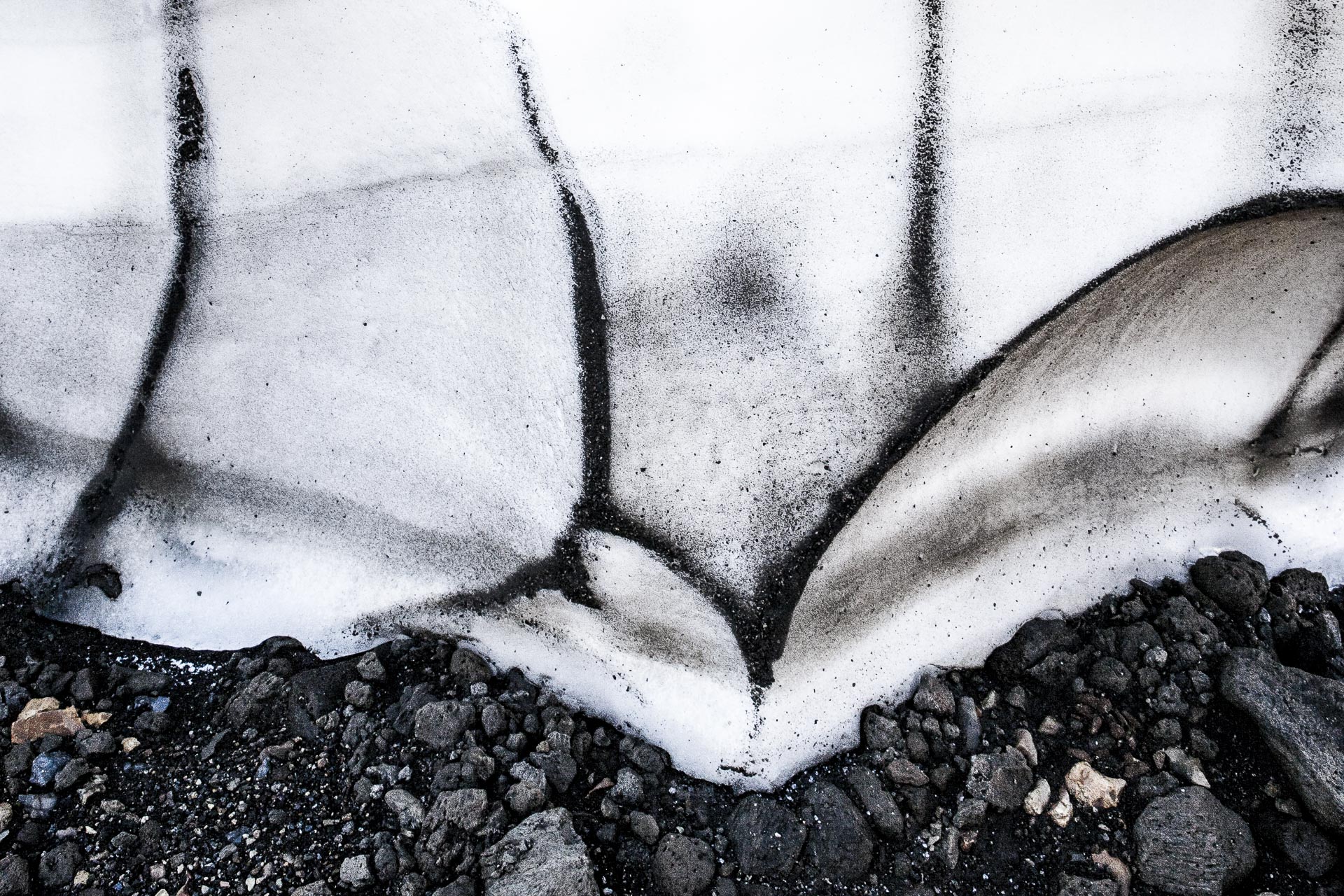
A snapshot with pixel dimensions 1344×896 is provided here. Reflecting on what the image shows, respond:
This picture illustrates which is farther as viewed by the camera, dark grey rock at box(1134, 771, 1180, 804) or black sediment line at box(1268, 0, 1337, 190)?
black sediment line at box(1268, 0, 1337, 190)

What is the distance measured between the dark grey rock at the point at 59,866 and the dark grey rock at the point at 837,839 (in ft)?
4.74

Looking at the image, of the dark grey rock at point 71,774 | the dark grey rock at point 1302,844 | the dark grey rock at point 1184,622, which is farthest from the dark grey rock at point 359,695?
the dark grey rock at point 1302,844

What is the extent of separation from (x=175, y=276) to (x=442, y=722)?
4.25ft

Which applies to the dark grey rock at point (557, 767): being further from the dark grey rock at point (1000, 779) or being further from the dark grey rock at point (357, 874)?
the dark grey rock at point (1000, 779)

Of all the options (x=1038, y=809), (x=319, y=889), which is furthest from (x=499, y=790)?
(x=1038, y=809)

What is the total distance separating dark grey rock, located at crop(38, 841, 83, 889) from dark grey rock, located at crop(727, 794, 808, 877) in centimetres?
129

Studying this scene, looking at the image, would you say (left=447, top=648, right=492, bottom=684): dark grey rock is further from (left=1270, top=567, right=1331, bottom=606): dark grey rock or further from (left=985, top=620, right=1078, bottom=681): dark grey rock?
(left=1270, top=567, right=1331, bottom=606): dark grey rock

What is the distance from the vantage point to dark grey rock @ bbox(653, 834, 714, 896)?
161cm

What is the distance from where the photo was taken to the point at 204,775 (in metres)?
1.71

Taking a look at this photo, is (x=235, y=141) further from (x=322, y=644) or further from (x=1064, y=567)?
(x=1064, y=567)

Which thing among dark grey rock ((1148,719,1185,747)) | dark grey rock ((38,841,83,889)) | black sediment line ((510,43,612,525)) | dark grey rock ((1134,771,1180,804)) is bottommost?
dark grey rock ((1134,771,1180,804))

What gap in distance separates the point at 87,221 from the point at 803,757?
2.15m

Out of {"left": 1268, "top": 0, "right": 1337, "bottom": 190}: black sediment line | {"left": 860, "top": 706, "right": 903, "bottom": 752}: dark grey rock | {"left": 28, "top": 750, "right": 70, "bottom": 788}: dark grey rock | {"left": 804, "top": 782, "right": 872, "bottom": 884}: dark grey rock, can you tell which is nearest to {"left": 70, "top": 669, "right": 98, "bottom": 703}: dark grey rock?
{"left": 28, "top": 750, "right": 70, "bottom": 788}: dark grey rock

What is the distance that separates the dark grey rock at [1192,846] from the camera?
1.64 metres
